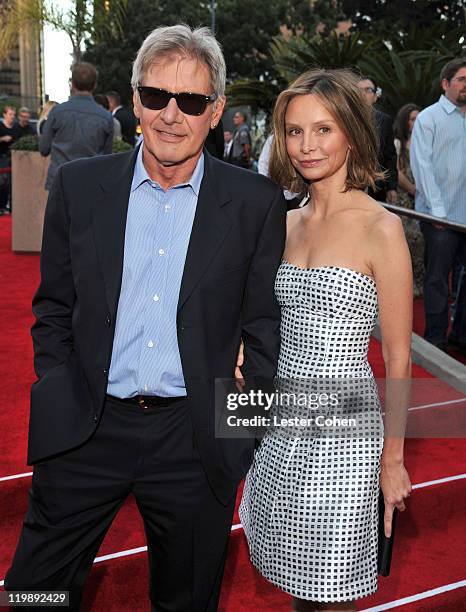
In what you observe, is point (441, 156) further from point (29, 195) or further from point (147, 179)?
point (29, 195)

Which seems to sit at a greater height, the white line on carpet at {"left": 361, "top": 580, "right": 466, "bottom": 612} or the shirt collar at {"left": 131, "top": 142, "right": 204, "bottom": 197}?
the shirt collar at {"left": 131, "top": 142, "right": 204, "bottom": 197}

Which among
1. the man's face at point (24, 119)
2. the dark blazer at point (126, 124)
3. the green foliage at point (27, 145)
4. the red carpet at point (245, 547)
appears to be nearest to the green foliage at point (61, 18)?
the man's face at point (24, 119)

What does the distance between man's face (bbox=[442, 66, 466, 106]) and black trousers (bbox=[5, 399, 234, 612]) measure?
16.0ft

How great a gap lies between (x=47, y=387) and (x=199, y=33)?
109cm

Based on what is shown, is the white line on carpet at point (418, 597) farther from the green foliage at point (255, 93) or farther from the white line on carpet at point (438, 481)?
the green foliage at point (255, 93)

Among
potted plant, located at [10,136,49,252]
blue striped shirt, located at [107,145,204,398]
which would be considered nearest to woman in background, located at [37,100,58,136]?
potted plant, located at [10,136,49,252]

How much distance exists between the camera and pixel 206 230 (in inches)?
92.3

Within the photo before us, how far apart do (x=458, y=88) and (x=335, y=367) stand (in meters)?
4.60

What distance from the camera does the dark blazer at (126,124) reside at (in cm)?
1360

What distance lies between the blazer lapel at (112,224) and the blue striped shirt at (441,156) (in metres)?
4.47

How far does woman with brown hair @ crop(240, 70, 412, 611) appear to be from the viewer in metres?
2.41

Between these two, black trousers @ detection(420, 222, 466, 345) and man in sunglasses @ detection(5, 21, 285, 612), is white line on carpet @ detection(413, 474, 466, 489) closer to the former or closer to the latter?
man in sunglasses @ detection(5, 21, 285, 612)

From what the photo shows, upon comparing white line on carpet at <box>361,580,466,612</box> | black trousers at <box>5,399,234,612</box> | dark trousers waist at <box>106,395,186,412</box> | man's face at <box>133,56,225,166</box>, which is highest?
man's face at <box>133,56,225,166</box>

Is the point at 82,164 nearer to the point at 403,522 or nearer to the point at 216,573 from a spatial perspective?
the point at 216,573
